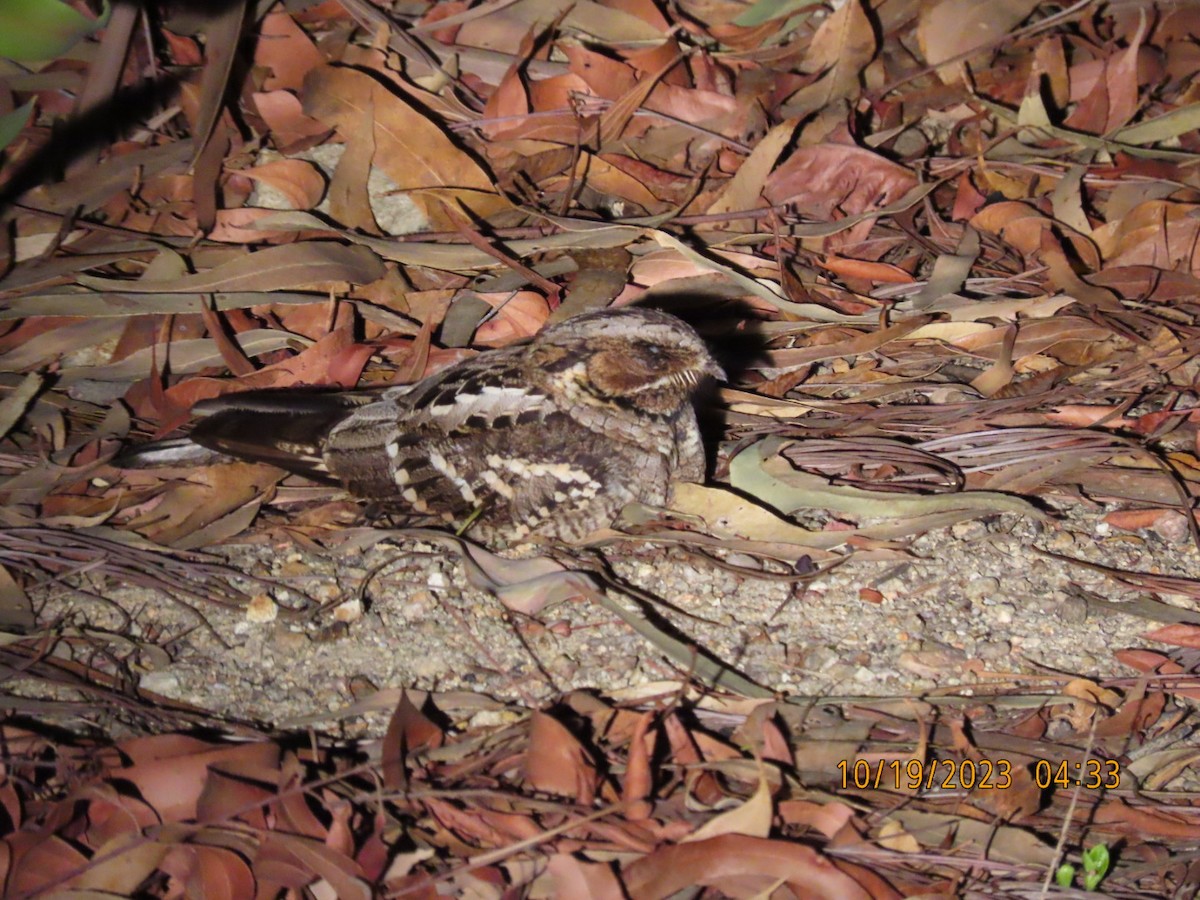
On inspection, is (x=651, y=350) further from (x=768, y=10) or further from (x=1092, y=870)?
(x=768, y=10)

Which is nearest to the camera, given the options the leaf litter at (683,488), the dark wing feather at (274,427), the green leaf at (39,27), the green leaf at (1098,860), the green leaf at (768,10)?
the green leaf at (1098,860)

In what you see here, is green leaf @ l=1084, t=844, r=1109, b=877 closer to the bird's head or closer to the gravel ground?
→ the gravel ground

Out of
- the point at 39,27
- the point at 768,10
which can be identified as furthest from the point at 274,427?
the point at 768,10

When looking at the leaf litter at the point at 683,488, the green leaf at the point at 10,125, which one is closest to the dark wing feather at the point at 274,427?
the leaf litter at the point at 683,488

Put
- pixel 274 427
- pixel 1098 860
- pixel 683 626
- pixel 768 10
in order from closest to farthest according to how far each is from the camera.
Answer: pixel 1098 860, pixel 683 626, pixel 274 427, pixel 768 10
